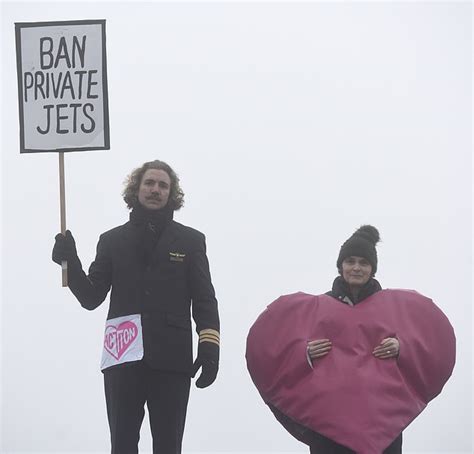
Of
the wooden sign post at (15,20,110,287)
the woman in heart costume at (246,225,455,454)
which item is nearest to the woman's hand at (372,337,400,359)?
the woman in heart costume at (246,225,455,454)

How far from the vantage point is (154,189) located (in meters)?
3.53

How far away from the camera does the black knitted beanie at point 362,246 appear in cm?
357

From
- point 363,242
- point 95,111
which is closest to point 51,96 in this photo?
point 95,111

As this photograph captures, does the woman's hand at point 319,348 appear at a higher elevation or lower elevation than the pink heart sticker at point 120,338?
lower

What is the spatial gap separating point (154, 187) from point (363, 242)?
92 centimetres

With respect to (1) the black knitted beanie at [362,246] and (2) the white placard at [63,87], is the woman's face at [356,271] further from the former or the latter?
(2) the white placard at [63,87]

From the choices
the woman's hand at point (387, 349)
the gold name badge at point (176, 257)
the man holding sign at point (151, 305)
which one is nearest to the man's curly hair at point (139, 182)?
the man holding sign at point (151, 305)

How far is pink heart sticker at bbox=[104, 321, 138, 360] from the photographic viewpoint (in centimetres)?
336

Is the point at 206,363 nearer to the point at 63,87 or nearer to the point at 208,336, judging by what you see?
the point at 208,336

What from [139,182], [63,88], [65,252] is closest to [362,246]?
[139,182]

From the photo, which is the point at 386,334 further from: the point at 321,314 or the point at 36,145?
the point at 36,145

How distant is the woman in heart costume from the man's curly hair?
0.61 meters

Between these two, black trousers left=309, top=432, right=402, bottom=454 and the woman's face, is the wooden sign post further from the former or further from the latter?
black trousers left=309, top=432, right=402, bottom=454

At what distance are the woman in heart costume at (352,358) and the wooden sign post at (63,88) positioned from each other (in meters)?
1.17
